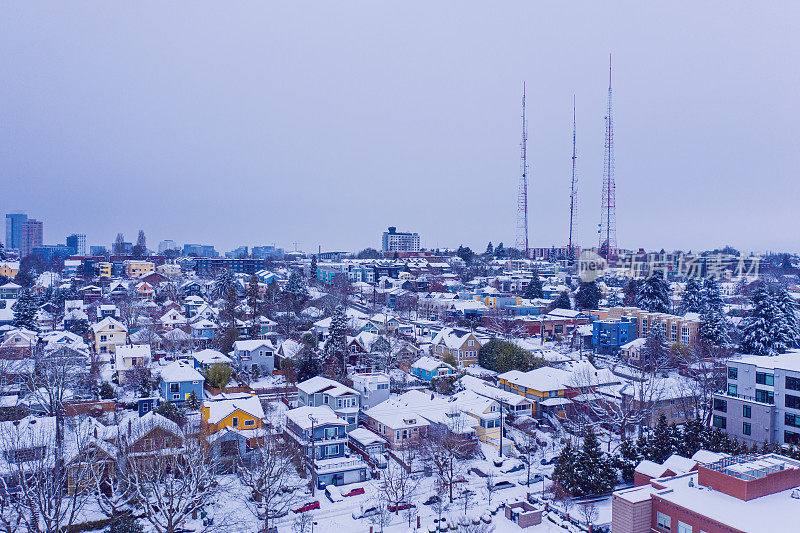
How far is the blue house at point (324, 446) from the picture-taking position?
12.0 metres

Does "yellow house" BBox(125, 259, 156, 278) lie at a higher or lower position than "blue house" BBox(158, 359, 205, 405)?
higher

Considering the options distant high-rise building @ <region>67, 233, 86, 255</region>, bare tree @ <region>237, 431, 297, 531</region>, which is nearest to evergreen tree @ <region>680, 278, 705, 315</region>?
bare tree @ <region>237, 431, 297, 531</region>

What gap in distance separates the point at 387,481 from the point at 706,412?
10060 mm

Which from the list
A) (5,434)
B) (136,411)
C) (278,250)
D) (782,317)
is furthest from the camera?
(278,250)

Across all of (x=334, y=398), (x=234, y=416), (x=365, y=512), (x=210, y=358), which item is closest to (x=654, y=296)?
(x=334, y=398)

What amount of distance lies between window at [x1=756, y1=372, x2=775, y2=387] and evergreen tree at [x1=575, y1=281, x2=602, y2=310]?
1850cm

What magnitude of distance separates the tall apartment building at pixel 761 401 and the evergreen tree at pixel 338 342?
1168 cm

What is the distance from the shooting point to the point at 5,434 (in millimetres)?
11305

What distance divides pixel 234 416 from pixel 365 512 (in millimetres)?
4609

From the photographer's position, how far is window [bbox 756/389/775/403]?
13.2 m

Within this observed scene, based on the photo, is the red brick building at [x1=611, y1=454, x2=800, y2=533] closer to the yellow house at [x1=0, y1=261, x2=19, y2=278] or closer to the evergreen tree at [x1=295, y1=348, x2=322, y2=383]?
the evergreen tree at [x1=295, y1=348, x2=322, y2=383]

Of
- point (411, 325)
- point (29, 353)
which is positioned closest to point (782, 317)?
point (411, 325)

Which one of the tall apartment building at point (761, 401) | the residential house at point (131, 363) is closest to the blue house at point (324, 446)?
the residential house at point (131, 363)

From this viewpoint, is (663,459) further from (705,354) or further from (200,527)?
(705,354)
